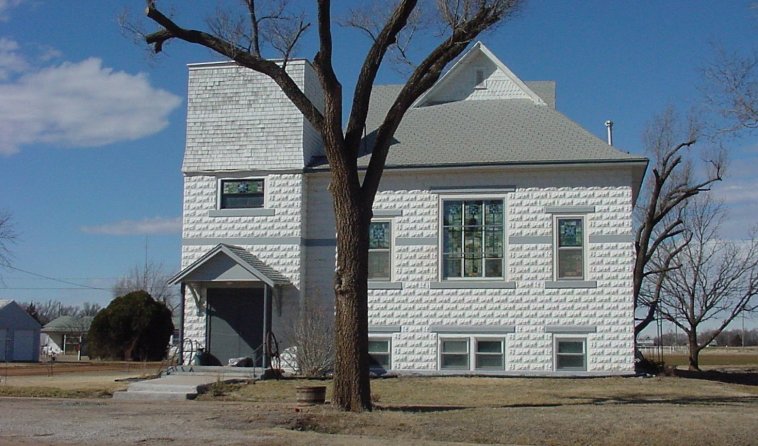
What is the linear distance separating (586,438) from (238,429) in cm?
536

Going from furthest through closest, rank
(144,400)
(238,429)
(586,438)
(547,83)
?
1. (547,83)
2. (144,400)
3. (238,429)
4. (586,438)

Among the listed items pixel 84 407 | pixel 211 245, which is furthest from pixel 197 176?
pixel 84 407

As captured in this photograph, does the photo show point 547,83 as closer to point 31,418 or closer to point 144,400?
point 144,400

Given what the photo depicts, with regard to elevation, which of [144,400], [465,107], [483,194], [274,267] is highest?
[465,107]

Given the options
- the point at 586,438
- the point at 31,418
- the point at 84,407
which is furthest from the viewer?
the point at 84,407

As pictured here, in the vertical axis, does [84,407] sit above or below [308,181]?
below

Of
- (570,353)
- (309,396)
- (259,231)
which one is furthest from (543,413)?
(259,231)

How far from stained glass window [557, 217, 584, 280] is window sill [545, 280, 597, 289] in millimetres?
175

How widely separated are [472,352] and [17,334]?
3873cm

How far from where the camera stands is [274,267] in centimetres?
2595

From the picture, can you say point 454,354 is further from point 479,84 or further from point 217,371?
point 479,84

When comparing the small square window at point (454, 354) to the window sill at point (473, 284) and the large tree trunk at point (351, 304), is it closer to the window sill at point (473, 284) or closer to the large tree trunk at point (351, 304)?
the window sill at point (473, 284)

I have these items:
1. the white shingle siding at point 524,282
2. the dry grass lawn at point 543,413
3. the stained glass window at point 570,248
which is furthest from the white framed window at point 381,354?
the stained glass window at point 570,248

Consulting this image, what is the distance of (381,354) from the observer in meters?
25.4
